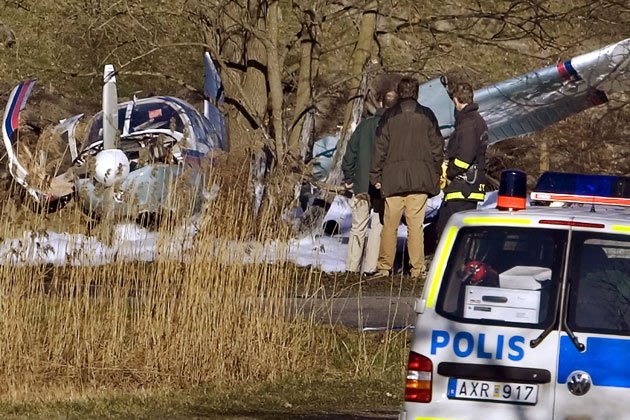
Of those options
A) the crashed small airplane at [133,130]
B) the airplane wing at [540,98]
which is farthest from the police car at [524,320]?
the airplane wing at [540,98]

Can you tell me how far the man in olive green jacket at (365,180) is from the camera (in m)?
12.9

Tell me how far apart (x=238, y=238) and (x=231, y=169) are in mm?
3770

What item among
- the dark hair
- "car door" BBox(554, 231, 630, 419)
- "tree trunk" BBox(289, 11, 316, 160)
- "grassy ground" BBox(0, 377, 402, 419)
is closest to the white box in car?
"car door" BBox(554, 231, 630, 419)

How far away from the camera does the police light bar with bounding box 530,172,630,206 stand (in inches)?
233

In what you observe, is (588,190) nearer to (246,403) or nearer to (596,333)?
(596,333)

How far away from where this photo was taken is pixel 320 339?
9742mm

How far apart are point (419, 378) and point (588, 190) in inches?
48.2

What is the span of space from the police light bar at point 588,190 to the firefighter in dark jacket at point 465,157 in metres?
5.77

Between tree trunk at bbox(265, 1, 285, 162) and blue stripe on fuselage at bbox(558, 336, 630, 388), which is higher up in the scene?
tree trunk at bbox(265, 1, 285, 162)

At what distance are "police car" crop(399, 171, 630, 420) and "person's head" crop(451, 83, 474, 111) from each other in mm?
6336

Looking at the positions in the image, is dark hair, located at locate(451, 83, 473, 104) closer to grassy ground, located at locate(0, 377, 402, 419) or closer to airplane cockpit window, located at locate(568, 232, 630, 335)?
grassy ground, located at locate(0, 377, 402, 419)

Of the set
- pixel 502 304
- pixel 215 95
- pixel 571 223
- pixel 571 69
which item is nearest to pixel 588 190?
pixel 571 223

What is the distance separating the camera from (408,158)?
39.8 feet

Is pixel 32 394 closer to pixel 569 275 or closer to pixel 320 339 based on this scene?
pixel 320 339
